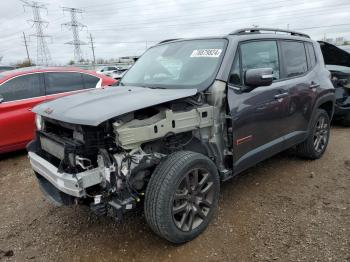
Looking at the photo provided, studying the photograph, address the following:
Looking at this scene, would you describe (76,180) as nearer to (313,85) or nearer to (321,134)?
(313,85)

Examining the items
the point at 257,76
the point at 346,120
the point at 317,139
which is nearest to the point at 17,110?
the point at 257,76

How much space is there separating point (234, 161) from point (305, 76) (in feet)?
6.18

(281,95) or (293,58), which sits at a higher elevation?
(293,58)

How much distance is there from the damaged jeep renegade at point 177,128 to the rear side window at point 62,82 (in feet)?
7.75

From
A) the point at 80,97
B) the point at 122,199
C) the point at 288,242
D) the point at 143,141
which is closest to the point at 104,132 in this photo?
the point at 143,141

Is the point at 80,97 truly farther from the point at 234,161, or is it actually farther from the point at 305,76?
the point at 305,76

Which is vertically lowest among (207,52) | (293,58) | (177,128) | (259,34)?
(177,128)

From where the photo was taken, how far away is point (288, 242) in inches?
116

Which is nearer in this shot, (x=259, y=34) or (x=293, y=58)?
(x=259, y=34)

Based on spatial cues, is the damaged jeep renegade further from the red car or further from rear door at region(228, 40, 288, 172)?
the red car

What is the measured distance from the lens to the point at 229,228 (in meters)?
3.19

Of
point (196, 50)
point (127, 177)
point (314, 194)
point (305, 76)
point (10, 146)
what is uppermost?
point (196, 50)

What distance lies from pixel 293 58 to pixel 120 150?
9.33 feet

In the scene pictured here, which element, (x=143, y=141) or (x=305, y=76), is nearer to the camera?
(x=143, y=141)
